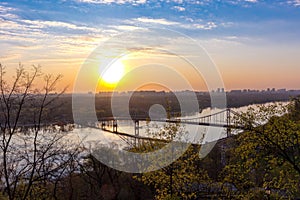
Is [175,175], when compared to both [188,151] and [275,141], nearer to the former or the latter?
[188,151]

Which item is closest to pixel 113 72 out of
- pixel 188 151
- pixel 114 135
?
pixel 188 151

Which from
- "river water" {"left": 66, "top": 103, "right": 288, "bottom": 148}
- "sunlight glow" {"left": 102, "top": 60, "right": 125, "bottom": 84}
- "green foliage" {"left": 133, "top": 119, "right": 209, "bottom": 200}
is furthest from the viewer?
"river water" {"left": 66, "top": 103, "right": 288, "bottom": 148}

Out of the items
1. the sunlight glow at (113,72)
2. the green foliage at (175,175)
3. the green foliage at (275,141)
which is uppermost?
the sunlight glow at (113,72)

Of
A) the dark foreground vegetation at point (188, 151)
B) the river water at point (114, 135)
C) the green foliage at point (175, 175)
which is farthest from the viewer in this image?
the river water at point (114, 135)

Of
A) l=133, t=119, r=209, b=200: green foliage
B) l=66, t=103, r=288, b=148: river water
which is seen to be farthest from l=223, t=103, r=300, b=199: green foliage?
l=66, t=103, r=288, b=148: river water

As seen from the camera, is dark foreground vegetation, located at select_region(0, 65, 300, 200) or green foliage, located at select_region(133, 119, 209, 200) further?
green foliage, located at select_region(133, 119, 209, 200)

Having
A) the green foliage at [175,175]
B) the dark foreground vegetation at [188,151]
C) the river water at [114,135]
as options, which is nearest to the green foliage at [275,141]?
the dark foreground vegetation at [188,151]

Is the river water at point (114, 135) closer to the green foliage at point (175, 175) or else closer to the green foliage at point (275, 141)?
the green foliage at point (175, 175)

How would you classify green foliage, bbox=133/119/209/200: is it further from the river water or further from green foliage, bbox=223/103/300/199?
the river water

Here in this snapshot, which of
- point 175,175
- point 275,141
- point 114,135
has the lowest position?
point 114,135

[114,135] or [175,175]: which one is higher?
[175,175]

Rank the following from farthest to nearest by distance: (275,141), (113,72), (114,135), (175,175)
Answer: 1. (114,135)
2. (113,72)
3. (175,175)
4. (275,141)

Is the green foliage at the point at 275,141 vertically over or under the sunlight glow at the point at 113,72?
under

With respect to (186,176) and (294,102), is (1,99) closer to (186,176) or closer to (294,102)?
(186,176)
